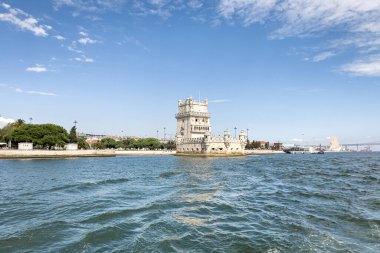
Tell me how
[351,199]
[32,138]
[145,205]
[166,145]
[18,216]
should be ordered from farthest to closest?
[166,145] < [32,138] < [351,199] < [145,205] < [18,216]

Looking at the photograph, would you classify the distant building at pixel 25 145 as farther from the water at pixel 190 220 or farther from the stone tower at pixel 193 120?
the water at pixel 190 220

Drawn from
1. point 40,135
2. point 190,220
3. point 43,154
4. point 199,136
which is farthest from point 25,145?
point 190,220

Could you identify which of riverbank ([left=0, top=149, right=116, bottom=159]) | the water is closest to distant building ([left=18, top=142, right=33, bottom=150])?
riverbank ([left=0, top=149, right=116, bottom=159])

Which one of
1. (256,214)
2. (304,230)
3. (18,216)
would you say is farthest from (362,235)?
(18,216)

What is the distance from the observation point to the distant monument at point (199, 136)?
94.5m

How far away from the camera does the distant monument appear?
94500 mm

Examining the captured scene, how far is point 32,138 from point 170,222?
7771cm

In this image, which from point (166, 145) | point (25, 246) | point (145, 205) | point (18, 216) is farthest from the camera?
point (166, 145)

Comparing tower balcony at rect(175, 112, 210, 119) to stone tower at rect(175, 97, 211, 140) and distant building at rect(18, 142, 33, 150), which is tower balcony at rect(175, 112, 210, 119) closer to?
stone tower at rect(175, 97, 211, 140)

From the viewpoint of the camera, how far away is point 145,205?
1775 centimetres

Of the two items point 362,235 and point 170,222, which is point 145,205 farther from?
point 362,235

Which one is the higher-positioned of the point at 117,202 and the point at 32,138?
the point at 32,138

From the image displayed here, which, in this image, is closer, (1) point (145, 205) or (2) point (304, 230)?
(2) point (304, 230)

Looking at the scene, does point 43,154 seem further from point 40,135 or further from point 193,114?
point 193,114
